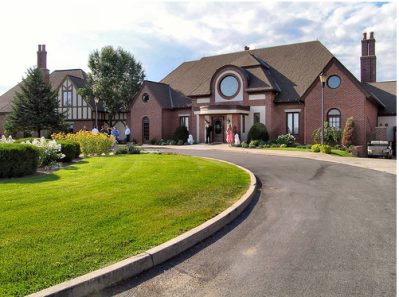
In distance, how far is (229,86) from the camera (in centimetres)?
3212

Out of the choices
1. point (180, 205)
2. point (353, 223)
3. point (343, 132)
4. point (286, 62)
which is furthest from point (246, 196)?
point (286, 62)

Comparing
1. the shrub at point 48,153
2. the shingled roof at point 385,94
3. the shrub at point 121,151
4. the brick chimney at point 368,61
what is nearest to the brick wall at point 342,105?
the shingled roof at point 385,94

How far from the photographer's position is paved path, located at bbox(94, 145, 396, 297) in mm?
4090

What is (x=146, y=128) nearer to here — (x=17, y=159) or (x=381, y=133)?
(x=381, y=133)

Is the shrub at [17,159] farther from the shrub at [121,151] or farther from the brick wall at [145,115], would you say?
the brick wall at [145,115]

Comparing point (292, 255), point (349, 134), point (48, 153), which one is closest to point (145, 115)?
point (349, 134)

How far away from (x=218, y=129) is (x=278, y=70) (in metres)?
8.50

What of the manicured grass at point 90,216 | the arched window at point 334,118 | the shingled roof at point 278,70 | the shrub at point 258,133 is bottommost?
the manicured grass at point 90,216

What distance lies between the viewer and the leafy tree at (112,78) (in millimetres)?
38625

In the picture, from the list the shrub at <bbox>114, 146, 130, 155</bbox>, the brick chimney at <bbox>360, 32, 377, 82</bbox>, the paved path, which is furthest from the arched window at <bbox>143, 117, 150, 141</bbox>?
the paved path

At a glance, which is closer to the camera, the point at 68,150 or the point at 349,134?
the point at 68,150

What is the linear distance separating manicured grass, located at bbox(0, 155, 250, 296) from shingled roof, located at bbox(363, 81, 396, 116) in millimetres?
26604

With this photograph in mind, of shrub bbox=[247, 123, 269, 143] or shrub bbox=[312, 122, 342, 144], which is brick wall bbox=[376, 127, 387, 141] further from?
shrub bbox=[247, 123, 269, 143]

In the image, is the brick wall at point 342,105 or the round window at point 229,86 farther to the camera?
Answer: the round window at point 229,86
